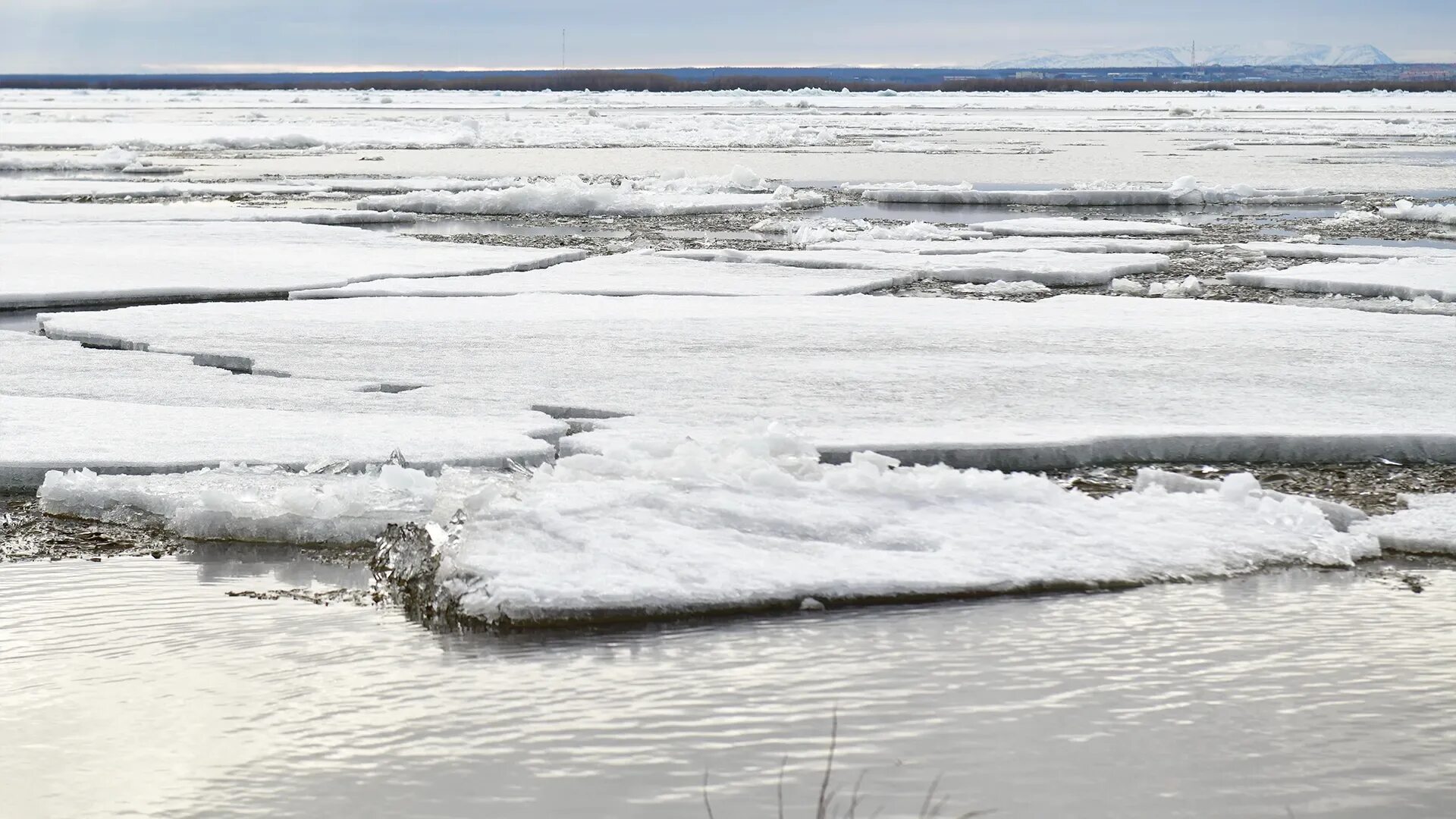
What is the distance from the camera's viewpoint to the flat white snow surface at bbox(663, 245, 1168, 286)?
10.3 m

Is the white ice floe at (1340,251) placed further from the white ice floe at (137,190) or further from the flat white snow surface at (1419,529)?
the white ice floe at (137,190)

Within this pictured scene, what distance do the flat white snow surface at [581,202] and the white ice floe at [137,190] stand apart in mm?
1867

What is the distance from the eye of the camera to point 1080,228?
1355 cm

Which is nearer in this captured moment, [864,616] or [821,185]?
[864,616]

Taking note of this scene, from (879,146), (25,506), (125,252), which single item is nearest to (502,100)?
(879,146)

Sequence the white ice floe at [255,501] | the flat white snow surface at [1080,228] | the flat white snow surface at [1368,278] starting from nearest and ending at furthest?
the white ice floe at [255,501] → the flat white snow surface at [1368,278] → the flat white snow surface at [1080,228]

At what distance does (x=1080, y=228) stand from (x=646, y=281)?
520 cm

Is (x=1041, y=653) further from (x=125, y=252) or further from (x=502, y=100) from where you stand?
(x=502, y=100)

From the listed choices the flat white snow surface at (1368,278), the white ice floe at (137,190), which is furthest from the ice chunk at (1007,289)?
the white ice floe at (137,190)

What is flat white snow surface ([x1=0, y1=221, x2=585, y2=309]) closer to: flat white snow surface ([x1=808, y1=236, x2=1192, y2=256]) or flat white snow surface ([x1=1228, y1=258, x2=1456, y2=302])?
flat white snow surface ([x1=808, y1=236, x2=1192, y2=256])

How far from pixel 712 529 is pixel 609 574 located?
412 millimetres

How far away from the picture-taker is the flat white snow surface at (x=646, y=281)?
30.7ft

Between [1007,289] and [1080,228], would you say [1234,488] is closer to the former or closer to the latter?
[1007,289]

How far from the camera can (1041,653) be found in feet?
11.8
